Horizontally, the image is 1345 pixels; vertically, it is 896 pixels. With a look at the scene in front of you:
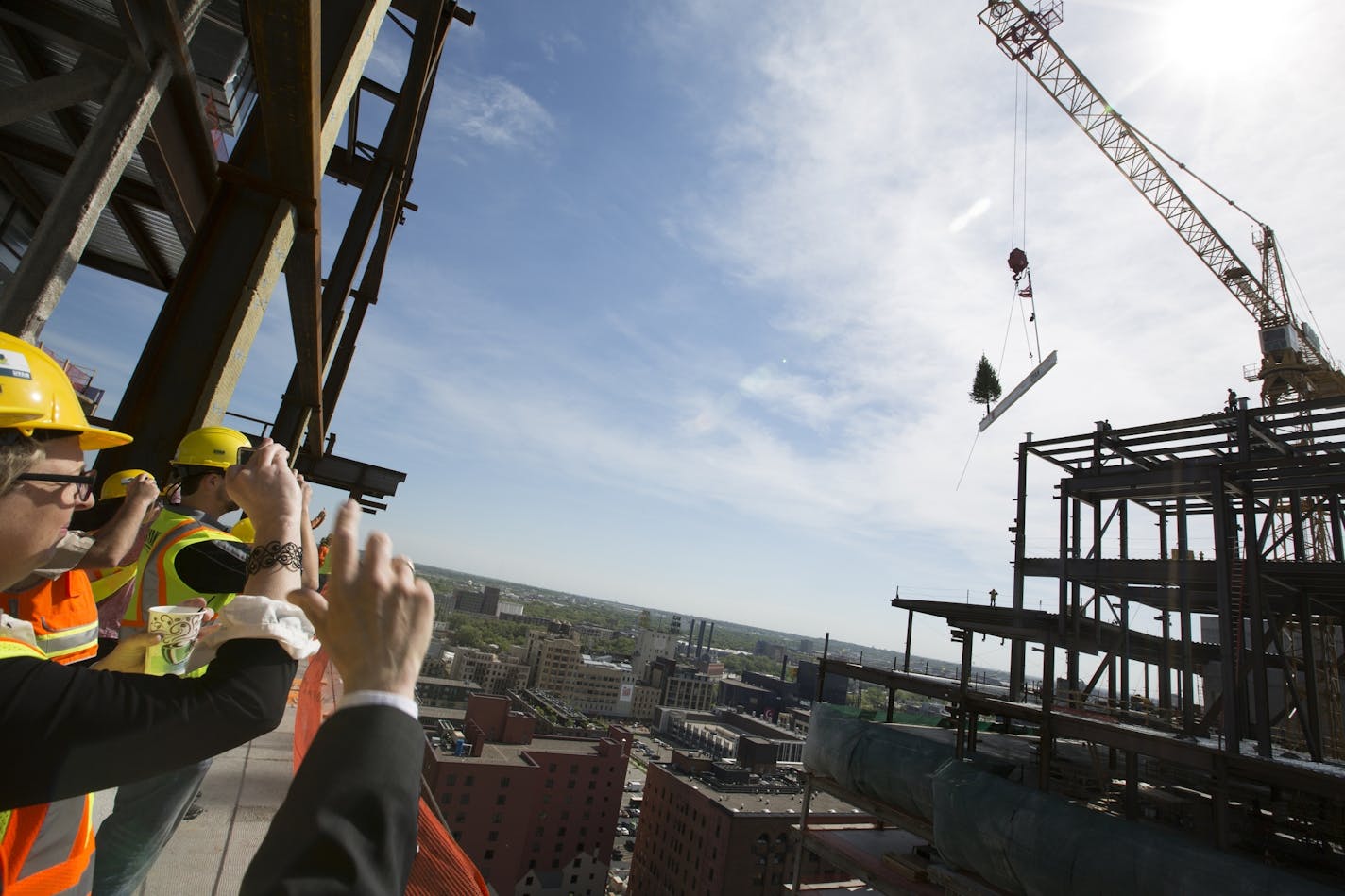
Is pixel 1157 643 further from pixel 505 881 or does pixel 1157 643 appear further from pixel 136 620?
pixel 505 881

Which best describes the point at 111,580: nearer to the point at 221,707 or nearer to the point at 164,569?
the point at 164,569

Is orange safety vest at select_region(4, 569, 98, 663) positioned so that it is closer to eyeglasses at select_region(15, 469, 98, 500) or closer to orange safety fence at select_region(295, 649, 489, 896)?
eyeglasses at select_region(15, 469, 98, 500)

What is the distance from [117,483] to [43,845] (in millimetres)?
2132

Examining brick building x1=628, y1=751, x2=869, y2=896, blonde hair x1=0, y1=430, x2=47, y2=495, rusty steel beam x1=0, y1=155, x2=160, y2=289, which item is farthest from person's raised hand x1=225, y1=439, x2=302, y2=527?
brick building x1=628, y1=751, x2=869, y2=896

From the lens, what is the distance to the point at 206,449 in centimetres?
305

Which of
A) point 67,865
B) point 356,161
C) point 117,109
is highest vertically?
point 356,161

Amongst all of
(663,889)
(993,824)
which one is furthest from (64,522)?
(663,889)

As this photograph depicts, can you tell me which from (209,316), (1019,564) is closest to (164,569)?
(209,316)

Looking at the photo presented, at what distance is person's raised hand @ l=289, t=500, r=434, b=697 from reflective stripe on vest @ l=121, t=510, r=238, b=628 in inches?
71.8

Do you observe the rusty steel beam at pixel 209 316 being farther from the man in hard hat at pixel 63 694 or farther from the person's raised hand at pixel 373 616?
the person's raised hand at pixel 373 616

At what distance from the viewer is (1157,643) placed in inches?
728

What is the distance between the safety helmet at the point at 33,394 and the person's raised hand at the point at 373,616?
35.0 inches

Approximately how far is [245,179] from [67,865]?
9.15 ft

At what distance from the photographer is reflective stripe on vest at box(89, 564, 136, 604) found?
3.21 meters
